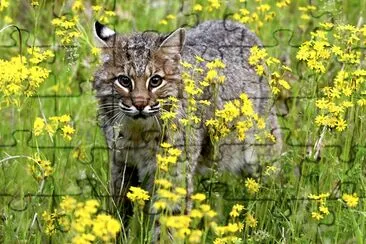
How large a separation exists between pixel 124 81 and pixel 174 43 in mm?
580

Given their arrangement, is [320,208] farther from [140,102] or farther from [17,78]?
[17,78]

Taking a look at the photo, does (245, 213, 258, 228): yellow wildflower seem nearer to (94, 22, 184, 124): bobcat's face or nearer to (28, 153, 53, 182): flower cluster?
(94, 22, 184, 124): bobcat's face

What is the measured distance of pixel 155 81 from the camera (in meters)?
7.85

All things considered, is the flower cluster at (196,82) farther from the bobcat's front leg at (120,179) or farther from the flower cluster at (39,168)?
the flower cluster at (39,168)

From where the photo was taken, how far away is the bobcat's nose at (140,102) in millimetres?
7574

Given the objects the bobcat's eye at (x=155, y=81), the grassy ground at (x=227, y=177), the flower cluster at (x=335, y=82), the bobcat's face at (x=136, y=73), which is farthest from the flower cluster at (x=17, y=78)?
the flower cluster at (x=335, y=82)

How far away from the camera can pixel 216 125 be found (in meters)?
7.27

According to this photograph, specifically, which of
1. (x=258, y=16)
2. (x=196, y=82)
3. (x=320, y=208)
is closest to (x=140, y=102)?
(x=196, y=82)

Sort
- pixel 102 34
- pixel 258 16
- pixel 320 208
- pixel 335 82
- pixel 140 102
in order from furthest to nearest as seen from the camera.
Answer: pixel 258 16 < pixel 102 34 < pixel 335 82 < pixel 140 102 < pixel 320 208

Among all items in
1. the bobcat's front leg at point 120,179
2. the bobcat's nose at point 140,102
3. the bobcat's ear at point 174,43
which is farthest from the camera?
the bobcat's front leg at point 120,179

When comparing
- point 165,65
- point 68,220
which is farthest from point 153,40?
point 68,220

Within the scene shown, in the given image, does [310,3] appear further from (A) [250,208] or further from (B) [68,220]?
(B) [68,220]

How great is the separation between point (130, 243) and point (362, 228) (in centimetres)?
180

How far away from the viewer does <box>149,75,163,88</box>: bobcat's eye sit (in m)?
7.81
